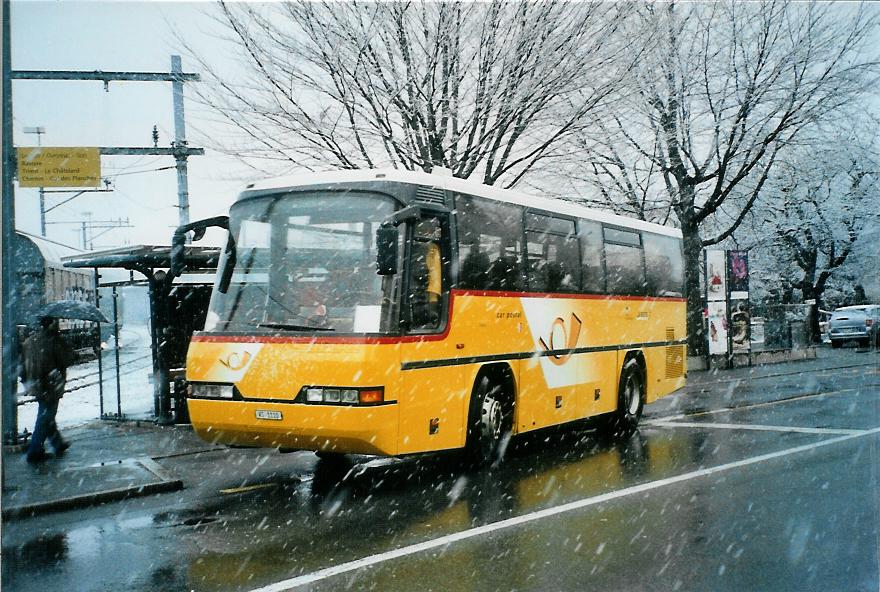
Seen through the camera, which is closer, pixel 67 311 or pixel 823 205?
pixel 67 311

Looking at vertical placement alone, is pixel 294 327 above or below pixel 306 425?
above

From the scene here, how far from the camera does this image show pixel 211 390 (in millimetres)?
8711

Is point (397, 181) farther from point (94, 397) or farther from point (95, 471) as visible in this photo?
point (94, 397)

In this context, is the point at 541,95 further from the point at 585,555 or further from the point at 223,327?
the point at 585,555

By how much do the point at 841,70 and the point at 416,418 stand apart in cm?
2164

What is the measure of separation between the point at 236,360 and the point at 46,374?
3369mm

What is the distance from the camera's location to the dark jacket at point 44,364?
10.5 meters

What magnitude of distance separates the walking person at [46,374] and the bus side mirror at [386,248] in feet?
16.1

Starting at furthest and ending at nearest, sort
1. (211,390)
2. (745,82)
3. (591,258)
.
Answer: (745,82), (591,258), (211,390)

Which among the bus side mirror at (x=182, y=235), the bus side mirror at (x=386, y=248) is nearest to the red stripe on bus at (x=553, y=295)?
the bus side mirror at (x=386, y=248)

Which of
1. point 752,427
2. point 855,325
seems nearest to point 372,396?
point 752,427

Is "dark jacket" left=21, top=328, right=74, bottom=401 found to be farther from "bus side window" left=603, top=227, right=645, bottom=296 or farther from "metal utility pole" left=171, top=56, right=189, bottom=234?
"bus side window" left=603, top=227, right=645, bottom=296

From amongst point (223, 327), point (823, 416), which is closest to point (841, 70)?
point (823, 416)

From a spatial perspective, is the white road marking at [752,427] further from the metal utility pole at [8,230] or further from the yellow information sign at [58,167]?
the metal utility pole at [8,230]
